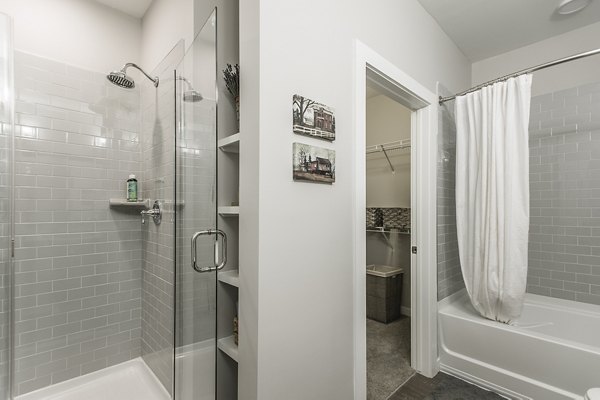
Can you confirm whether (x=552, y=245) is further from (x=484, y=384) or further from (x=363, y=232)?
(x=363, y=232)

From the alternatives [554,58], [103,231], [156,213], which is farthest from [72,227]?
[554,58]

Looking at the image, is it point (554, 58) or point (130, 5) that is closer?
point (130, 5)

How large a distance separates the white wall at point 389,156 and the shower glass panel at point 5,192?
124 inches

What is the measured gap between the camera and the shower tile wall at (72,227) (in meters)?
1.67

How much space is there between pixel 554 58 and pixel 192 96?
2.89m

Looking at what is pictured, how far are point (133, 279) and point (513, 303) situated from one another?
266 cm

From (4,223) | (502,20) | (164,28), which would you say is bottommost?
(4,223)

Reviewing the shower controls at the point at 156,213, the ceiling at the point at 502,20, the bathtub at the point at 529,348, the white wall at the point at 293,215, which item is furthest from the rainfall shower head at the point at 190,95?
the bathtub at the point at 529,348

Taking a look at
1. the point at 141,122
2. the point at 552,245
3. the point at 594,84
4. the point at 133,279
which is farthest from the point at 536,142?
the point at 133,279

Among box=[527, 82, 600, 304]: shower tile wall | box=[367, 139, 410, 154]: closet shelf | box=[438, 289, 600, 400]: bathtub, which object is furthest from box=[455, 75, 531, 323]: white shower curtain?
box=[367, 139, 410, 154]: closet shelf

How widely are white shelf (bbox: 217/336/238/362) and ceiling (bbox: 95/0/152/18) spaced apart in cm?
231

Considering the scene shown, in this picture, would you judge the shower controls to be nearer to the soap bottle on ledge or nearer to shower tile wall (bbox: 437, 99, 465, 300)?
the soap bottle on ledge

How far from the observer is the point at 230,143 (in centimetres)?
119

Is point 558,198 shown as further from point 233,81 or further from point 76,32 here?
point 76,32
